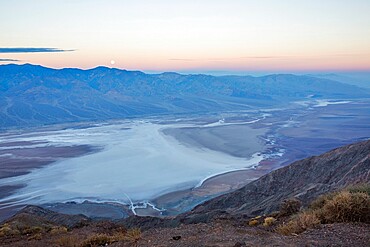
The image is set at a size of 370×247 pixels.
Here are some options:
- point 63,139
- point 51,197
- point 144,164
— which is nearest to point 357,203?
point 51,197

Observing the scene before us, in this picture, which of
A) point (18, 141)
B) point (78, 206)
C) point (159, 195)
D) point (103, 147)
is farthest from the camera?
point (18, 141)

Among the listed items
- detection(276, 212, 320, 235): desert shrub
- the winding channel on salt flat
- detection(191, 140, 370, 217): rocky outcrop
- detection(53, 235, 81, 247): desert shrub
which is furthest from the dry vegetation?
the winding channel on salt flat

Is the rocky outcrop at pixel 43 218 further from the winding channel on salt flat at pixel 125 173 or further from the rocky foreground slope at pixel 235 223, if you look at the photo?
the winding channel on salt flat at pixel 125 173

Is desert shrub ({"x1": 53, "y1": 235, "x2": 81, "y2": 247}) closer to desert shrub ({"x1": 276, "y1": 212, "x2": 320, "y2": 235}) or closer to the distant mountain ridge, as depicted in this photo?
desert shrub ({"x1": 276, "y1": 212, "x2": 320, "y2": 235})

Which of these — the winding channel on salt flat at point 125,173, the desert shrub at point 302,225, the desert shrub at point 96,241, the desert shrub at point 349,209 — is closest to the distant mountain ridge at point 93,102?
the winding channel on salt flat at point 125,173

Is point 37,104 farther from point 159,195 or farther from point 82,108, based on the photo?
point 159,195

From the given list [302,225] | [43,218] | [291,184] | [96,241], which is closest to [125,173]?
[291,184]
